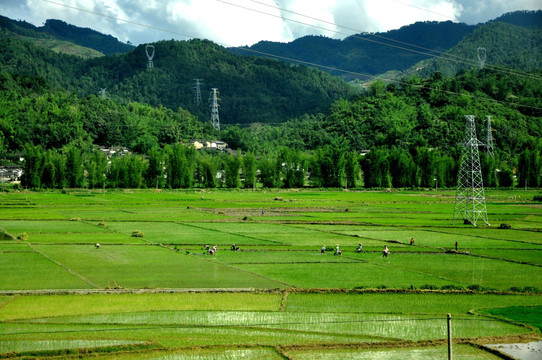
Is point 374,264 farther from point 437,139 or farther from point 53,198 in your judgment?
point 437,139

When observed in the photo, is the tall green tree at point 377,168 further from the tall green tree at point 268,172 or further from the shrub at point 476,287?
the shrub at point 476,287

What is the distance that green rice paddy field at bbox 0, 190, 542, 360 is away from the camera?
20.5 meters

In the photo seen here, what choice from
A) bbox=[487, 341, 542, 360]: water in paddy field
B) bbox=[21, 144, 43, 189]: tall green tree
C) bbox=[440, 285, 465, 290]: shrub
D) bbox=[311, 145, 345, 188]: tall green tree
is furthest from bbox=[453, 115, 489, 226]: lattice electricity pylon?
bbox=[21, 144, 43, 189]: tall green tree

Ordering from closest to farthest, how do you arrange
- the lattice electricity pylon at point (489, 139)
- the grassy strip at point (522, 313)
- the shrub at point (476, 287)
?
the grassy strip at point (522, 313) < the shrub at point (476, 287) < the lattice electricity pylon at point (489, 139)

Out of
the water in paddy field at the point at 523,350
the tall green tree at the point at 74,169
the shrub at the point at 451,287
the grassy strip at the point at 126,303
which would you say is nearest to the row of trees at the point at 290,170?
the tall green tree at the point at 74,169

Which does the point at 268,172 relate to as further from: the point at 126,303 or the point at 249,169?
the point at 126,303

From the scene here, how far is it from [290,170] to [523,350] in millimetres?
76647

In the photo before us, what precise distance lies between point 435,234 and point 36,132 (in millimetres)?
93157

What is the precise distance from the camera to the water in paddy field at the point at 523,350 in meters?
19.7

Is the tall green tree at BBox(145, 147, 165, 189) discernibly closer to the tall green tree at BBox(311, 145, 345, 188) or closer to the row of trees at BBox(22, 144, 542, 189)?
the row of trees at BBox(22, 144, 542, 189)

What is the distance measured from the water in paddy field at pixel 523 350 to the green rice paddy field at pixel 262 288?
428 millimetres

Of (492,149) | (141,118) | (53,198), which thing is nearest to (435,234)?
(53,198)

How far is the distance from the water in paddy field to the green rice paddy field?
0.43 meters

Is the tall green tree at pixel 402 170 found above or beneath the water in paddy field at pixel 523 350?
above
